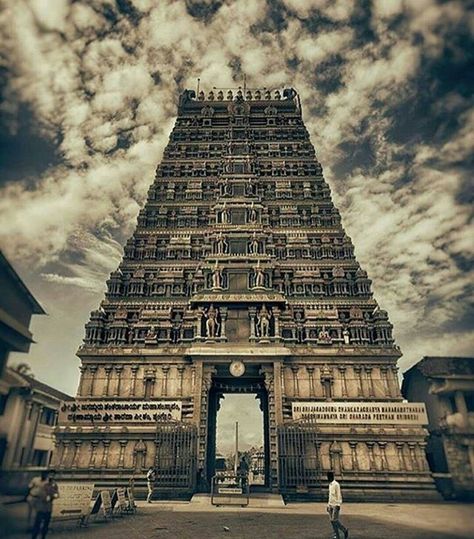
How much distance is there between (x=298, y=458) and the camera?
26391 millimetres

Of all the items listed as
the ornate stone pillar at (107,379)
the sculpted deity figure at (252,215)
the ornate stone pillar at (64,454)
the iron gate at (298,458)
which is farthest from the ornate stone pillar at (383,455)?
the ornate stone pillar at (64,454)

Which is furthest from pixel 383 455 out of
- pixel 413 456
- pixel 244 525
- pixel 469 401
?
pixel 469 401

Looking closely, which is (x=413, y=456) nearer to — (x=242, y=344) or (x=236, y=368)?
(x=236, y=368)

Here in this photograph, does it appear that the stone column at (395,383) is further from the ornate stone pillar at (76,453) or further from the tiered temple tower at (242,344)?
the ornate stone pillar at (76,453)

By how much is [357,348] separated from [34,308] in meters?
29.8

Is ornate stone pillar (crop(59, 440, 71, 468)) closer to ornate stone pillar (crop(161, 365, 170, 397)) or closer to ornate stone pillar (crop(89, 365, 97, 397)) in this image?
ornate stone pillar (crop(89, 365, 97, 397))

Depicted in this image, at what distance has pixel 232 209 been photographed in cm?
3962

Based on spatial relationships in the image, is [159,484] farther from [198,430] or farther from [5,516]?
[5,516]

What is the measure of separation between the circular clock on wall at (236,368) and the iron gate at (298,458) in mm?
4920

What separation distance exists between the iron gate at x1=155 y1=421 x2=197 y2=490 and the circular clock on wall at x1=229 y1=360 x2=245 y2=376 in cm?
484

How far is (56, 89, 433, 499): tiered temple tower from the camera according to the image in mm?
27297

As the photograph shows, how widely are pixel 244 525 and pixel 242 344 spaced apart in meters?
16.3

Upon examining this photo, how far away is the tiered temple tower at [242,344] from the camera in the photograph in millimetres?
27297

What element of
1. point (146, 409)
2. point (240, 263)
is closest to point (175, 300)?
point (240, 263)
